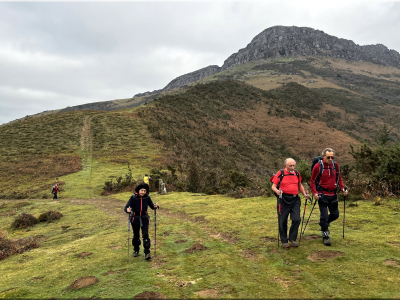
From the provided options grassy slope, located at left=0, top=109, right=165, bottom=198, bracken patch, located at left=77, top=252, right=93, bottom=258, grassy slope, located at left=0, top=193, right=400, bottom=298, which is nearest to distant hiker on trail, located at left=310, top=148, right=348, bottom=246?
grassy slope, located at left=0, top=193, right=400, bottom=298

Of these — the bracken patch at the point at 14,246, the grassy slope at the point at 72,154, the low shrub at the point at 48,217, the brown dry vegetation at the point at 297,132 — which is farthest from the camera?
the brown dry vegetation at the point at 297,132

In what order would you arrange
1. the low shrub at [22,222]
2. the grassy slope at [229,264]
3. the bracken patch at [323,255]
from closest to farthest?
the grassy slope at [229,264] → the bracken patch at [323,255] → the low shrub at [22,222]

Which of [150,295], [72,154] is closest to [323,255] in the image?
[150,295]

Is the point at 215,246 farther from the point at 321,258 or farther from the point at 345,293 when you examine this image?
the point at 345,293

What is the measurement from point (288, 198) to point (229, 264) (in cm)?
246

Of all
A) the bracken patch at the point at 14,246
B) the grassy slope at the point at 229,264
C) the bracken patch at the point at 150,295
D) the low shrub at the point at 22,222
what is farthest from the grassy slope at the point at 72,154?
the bracken patch at the point at 150,295

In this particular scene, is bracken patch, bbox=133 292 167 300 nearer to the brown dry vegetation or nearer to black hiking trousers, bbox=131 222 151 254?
black hiking trousers, bbox=131 222 151 254

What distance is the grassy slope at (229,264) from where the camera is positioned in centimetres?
481

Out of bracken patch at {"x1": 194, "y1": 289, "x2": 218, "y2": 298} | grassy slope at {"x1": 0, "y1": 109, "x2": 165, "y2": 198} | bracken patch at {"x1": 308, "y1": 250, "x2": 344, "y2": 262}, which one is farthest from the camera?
grassy slope at {"x1": 0, "y1": 109, "x2": 165, "y2": 198}

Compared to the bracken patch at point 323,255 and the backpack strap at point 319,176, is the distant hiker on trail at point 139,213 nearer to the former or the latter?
the bracken patch at point 323,255

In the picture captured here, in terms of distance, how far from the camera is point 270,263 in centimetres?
613

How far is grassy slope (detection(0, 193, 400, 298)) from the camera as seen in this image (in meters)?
4.81

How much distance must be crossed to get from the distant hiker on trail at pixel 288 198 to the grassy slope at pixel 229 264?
45 cm

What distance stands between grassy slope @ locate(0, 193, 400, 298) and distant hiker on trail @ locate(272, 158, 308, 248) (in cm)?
45
